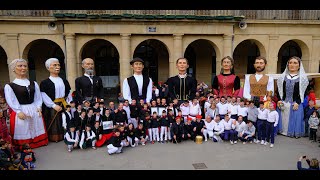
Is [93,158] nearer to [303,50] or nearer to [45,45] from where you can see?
[45,45]

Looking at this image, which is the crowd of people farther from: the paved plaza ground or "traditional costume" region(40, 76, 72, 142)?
the paved plaza ground

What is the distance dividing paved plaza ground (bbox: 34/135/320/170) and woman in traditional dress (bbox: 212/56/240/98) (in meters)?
1.59

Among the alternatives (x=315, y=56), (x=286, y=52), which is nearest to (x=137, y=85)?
(x=315, y=56)

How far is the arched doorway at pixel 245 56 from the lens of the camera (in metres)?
16.0

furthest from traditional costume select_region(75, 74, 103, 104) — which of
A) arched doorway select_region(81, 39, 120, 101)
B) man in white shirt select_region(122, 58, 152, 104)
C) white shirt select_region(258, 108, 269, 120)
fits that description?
arched doorway select_region(81, 39, 120, 101)

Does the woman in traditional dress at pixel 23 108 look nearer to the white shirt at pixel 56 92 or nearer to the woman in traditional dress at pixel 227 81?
the white shirt at pixel 56 92

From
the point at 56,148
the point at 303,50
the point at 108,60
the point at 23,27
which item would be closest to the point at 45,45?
the point at 23,27

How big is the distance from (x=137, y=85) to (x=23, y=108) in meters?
2.91

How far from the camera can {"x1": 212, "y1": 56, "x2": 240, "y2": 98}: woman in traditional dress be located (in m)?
6.98

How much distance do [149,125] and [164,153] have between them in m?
1.13

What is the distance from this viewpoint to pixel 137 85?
669 centimetres

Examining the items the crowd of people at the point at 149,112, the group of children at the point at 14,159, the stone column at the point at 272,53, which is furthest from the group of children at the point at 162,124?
the stone column at the point at 272,53

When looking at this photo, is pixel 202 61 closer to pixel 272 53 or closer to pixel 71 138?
pixel 272 53

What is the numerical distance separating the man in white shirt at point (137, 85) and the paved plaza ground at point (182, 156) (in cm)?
143
